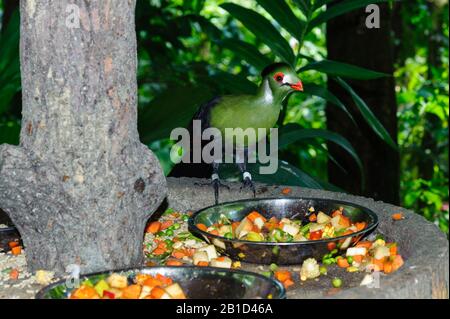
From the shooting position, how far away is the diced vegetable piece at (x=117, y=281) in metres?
1.97

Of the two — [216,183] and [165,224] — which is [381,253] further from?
[216,183]

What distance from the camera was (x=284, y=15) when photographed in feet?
12.5

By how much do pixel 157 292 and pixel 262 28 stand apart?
2147 millimetres

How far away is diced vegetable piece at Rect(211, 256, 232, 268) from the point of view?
2.36m

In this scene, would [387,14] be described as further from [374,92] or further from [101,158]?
[101,158]

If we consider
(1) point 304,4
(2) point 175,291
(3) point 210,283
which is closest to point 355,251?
(3) point 210,283

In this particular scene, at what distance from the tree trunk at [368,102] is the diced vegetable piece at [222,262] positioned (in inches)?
87.2

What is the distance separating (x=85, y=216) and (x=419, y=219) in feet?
3.50

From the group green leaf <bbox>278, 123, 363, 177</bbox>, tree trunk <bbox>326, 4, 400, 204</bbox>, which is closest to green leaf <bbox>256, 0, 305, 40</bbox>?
green leaf <bbox>278, 123, 363, 177</bbox>

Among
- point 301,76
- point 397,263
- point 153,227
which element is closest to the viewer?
point 397,263

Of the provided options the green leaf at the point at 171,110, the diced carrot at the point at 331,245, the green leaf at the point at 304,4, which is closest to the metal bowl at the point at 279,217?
the diced carrot at the point at 331,245

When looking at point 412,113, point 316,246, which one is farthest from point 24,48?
point 412,113

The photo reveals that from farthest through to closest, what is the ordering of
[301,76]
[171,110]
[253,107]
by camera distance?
[301,76] < [171,110] < [253,107]

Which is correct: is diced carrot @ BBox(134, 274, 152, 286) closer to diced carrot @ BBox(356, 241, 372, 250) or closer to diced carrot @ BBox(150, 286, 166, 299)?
diced carrot @ BBox(150, 286, 166, 299)
